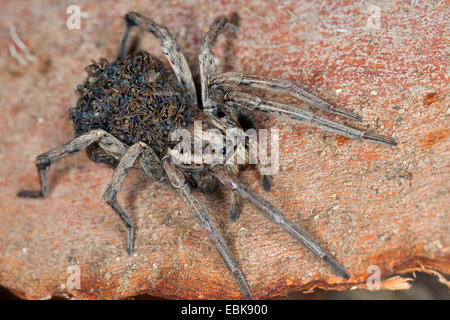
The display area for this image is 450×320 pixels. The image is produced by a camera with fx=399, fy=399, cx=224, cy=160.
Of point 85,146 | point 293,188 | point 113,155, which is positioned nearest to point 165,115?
point 113,155

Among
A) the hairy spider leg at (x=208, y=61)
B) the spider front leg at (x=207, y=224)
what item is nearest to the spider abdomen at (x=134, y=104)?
the hairy spider leg at (x=208, y=61)

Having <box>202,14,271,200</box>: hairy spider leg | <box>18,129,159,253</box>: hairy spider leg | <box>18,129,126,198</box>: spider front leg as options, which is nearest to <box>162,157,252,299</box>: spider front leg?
<box>18,129,159,253</box>: hairy spider leg

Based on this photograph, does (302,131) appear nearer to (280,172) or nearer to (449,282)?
(280,172)

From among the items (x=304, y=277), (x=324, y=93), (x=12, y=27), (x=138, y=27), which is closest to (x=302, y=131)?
(x=324, y=93)

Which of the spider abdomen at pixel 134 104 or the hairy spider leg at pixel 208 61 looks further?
the hairy spider leg at pixel 208 61

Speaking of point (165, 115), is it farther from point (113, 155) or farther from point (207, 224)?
point (207, 224)

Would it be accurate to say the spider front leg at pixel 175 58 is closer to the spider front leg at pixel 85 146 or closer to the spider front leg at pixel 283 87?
the spider front leg at pixel 283 87
